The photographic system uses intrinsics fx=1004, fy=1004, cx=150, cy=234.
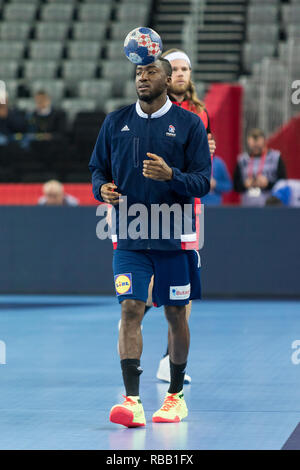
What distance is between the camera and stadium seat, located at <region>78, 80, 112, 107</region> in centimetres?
1917

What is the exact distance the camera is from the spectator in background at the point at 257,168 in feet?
41.2

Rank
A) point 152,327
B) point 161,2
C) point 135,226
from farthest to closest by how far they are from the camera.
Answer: point 161,2 → point 152,327 → point 135,226

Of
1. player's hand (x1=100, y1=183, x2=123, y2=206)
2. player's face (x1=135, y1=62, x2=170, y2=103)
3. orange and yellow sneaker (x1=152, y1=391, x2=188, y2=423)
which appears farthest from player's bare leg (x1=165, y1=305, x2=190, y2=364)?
player's face (x1=135, y1=62, x2=170, y2=103)

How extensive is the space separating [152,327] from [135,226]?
4384mm

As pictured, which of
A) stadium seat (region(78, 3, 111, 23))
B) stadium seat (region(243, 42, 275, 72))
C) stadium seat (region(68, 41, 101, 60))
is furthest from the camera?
stadium seat (region(78, 3, 111, 23))

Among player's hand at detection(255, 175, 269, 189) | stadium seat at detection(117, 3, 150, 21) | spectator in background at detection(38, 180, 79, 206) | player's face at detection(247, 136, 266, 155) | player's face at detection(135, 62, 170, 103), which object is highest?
stadium seat at detection(117, 3, 150, 21)

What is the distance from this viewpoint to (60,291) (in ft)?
41.9

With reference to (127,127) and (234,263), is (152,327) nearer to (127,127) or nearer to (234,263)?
(234,263)

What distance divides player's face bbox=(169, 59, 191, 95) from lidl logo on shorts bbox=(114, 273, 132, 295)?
1849mm

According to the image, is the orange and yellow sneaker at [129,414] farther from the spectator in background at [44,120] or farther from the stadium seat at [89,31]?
the stadium seat at [89,31]

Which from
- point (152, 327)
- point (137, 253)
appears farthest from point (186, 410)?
point (152, 327)

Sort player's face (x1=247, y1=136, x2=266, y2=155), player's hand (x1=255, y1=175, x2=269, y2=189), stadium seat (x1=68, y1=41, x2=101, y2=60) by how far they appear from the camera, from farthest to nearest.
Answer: stadium seat (x1=68, y1=41, x2=101, y2=60) < player's hand (x1=255, y1=175, x2=269, y2=189) < player's face (x1=247, y1=136, x2=266, y2=155)

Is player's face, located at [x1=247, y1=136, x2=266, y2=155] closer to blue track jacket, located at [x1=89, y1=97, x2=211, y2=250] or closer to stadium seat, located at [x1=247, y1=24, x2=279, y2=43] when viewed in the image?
blue track jacket, located at [x1=89, y1=97, x2=211, y2=250]
